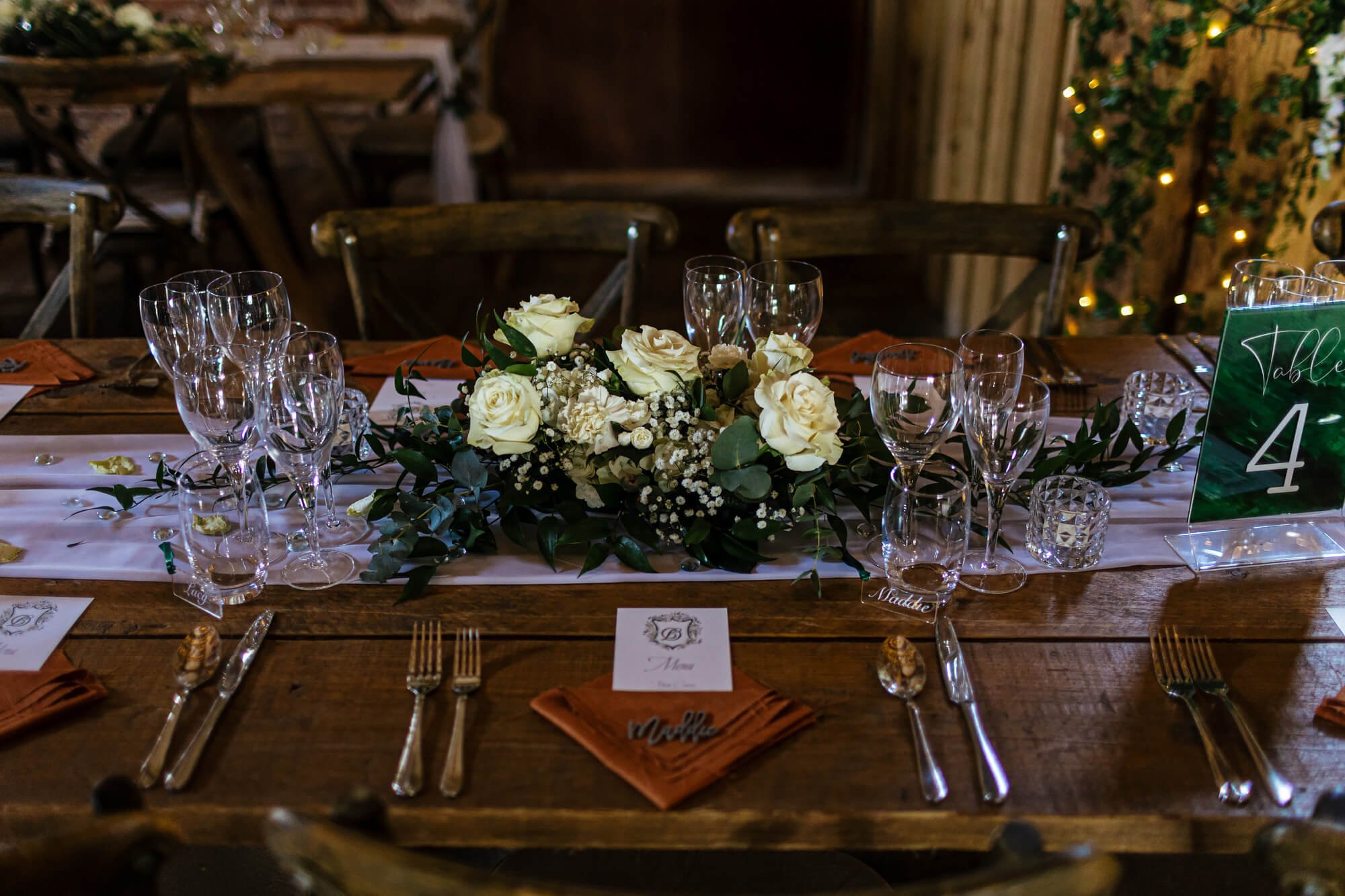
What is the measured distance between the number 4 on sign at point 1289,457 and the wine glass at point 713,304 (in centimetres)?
56

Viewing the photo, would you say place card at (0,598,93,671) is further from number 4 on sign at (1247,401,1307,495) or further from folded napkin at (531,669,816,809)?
number 4 on sign at (1247,401,1307,495)

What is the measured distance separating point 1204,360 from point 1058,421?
1.06 feet

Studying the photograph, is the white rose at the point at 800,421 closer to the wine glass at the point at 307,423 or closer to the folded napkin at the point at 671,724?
the folded napkin at the point at 671,724

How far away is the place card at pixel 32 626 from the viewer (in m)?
0.94

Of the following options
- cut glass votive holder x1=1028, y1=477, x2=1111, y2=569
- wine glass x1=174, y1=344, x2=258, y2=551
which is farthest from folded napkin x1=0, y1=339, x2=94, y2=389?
cut glass votive holder x1=1028, y1=477, x2=1111, y2=569

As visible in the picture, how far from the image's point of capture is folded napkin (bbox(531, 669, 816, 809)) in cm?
81

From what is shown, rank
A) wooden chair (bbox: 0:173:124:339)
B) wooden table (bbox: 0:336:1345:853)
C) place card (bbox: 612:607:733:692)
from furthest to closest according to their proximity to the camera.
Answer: wooden chair (bbox: 0:173:124:339)
place card (bbox: 612:607:733:692)
wooden table (bbox: 0:336:1345:853)

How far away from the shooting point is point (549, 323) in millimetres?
1093

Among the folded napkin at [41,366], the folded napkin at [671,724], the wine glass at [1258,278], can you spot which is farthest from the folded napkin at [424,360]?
the wine glass at [1258,278]

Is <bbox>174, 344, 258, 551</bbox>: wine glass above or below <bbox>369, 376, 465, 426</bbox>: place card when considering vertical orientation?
above

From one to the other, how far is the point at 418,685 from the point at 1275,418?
0.84 m

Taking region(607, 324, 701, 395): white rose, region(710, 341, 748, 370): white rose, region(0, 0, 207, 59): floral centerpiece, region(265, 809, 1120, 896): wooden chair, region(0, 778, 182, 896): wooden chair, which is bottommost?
region(0, 778, 182, 896): wooden chair

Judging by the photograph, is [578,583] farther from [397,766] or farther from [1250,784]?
[1250,784]

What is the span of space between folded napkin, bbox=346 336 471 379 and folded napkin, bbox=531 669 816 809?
2.38ft
